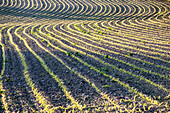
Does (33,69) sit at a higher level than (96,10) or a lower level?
lower

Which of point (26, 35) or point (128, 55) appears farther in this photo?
point (26, 35)

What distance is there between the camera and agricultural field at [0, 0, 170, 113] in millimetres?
5461

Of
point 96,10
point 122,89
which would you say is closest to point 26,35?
point 122,89

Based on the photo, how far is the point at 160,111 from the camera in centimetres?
488

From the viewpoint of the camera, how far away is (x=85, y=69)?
7.88m

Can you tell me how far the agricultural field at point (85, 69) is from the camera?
17.9ft

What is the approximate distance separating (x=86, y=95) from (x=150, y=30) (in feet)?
34.0

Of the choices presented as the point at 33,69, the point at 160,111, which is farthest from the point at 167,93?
the point at 33,69

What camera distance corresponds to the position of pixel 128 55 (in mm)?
9352

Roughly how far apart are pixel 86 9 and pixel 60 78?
20.3 metres

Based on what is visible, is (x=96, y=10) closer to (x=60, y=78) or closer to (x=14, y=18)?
(x=14, y=18)

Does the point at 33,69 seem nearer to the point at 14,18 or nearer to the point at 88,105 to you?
the point at 88,105

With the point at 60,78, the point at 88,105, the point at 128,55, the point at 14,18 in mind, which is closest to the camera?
the point at 88,105

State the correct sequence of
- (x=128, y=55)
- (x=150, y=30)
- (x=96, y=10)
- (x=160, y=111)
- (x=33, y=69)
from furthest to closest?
(x=96, y=10) < (x=150, y=30) < (x=128, y=55) < (x=33, y=69) < (x=160, y=111)
